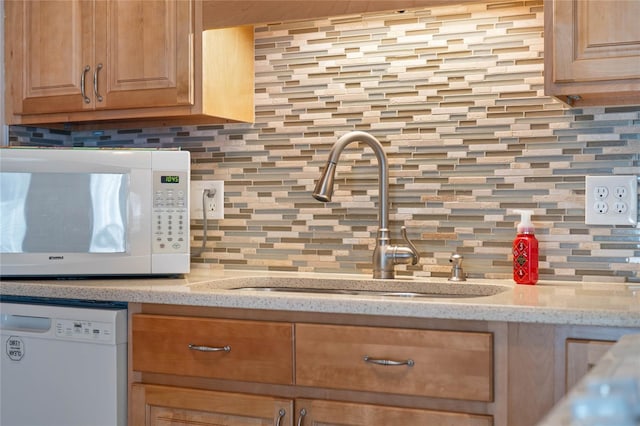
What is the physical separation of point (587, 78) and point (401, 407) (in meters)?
0.84

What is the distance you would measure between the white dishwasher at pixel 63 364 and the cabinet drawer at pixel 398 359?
1.63 feet

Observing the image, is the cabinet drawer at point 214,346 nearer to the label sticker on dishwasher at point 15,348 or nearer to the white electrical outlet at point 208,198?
the label sticker on dishwasher at point 15,348

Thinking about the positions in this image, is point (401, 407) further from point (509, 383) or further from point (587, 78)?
point (587, 78)

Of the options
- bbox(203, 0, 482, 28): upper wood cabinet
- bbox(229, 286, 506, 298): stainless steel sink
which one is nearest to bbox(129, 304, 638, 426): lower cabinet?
bbox(229, 286, 506, 298): stainless steel sink

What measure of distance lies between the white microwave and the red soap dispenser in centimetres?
93

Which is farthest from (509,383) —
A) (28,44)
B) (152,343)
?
(28,44)

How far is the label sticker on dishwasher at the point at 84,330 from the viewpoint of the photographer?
79.4 inches

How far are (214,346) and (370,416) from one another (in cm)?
40

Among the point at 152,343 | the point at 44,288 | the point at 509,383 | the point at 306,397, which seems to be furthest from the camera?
the point at 44,288

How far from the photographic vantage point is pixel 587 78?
6.13ft

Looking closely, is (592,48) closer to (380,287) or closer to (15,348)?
(380,287)

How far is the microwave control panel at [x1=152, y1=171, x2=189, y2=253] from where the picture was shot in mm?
2328

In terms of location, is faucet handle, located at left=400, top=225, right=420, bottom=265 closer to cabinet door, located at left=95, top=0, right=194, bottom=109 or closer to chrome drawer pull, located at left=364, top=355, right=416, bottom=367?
chrome drawer pull, located at left=364, top=355, right=416, bottom=367

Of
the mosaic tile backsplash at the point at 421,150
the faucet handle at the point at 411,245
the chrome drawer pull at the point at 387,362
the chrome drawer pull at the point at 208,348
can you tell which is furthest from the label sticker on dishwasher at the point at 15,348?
the faucet handle at the point at 411,245
